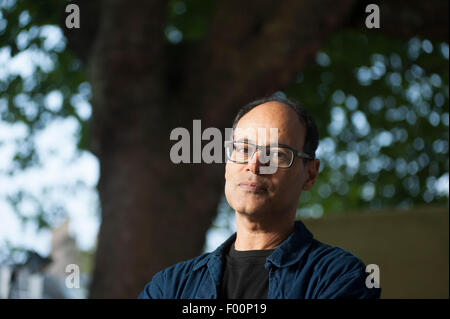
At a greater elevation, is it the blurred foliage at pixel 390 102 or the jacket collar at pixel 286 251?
the blurred foliage at pixel 390 102

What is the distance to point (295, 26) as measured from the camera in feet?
13.6

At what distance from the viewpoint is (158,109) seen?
431cm

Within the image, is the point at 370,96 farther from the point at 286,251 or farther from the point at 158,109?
the point at 286,251

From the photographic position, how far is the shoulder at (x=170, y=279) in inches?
62.2

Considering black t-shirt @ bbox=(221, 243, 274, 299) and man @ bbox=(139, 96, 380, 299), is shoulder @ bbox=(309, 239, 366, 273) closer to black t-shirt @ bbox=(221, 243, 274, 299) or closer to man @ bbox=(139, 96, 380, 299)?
man @ bbox=(139, 96, 380, 299)

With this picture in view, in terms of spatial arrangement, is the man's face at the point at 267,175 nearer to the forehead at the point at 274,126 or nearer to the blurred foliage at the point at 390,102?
the forehead at the point at 274,126

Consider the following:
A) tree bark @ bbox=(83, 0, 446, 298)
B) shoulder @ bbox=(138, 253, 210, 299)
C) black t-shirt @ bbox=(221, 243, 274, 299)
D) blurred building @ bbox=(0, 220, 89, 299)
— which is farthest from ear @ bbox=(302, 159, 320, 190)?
tree bark @ bbox=(83, 0, 446, 298)

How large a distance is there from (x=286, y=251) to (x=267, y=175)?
0.21 m

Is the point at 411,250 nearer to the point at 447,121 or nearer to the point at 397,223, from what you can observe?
the point at 397,223

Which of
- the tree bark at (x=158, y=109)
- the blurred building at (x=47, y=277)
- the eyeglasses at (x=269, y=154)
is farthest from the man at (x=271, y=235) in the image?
the tree bark at (x=158, y=109)

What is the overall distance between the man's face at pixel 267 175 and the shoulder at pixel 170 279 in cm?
25

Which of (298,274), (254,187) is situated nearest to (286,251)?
(298,274)

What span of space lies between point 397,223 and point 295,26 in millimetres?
1797

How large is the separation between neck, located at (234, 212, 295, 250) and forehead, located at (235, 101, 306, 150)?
22 cm
